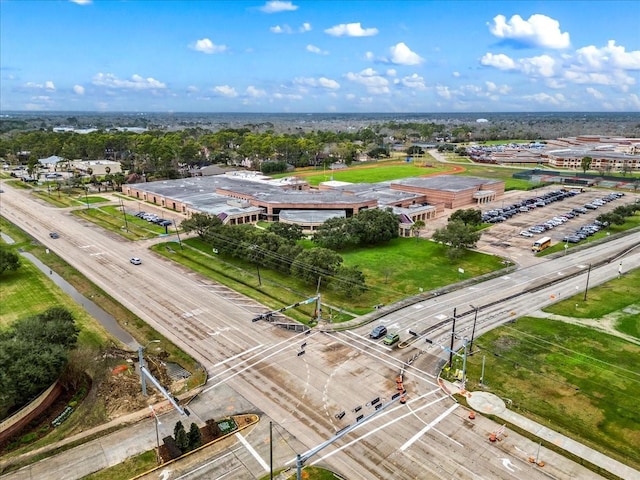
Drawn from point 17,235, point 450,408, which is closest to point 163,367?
point 450,408

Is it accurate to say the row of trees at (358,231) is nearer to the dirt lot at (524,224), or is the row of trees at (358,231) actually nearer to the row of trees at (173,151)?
the dirt lot at (524,224)

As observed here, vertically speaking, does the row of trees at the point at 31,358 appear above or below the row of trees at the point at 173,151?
below

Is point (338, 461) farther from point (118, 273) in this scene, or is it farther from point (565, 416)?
point (118, 273)

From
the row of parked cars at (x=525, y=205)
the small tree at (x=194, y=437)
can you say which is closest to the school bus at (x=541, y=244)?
the row of parked cars at (x=525, y=205)

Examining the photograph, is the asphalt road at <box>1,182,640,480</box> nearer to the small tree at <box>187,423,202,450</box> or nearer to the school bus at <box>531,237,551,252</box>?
the small tree at <box>187,423,202,450</box>

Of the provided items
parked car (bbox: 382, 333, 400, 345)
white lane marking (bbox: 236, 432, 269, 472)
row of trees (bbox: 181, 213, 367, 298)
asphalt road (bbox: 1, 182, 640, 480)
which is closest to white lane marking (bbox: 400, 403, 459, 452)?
asphalt road (bbox: 1, 182, 640, 480)
